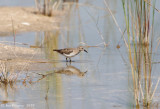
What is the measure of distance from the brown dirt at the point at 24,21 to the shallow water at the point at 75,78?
0.59 m

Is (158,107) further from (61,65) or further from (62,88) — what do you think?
(61,65)

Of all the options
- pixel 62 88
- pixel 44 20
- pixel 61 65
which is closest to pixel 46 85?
pixel 62 88

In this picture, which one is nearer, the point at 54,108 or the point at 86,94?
the point at 54,108

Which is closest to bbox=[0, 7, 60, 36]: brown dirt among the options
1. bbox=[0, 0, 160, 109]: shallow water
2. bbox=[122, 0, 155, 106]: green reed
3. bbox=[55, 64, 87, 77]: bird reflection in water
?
bbox=[0, 0, 160, 109]: shallow water

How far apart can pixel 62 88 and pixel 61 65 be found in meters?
1.89

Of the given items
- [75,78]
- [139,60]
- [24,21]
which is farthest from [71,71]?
[24,21]

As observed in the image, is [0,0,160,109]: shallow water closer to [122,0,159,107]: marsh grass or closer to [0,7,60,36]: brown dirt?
[122,0,159,107]: marsh grass

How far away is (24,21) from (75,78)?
6.32 meters

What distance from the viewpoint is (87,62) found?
26.0 feet

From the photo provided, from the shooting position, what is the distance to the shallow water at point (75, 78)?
5.17m

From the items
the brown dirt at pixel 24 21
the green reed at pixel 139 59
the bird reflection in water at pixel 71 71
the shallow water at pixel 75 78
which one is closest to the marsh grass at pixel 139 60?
the green reed at pixel 139 59

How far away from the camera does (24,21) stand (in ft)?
41.0

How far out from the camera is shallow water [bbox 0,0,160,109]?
5.17 meters

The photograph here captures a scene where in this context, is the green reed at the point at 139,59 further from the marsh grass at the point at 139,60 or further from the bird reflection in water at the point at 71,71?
the bird reflection in water at the point at 71,71
